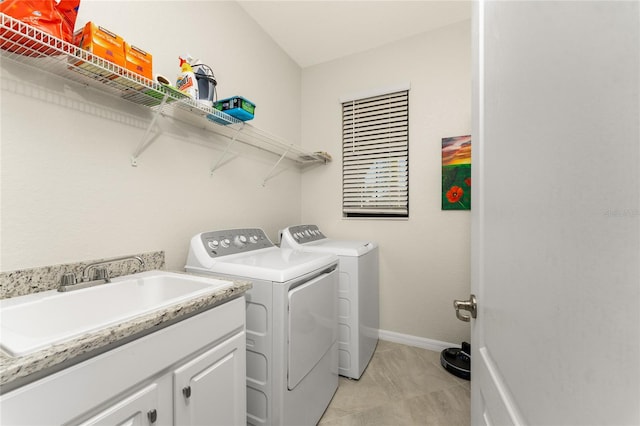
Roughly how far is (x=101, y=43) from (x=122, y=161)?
54 cm

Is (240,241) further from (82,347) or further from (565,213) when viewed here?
Answer: (565,213)

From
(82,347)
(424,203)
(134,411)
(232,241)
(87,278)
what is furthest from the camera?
(424,203)

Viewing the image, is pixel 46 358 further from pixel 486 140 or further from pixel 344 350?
pixel 344 350

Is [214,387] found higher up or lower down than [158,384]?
lower down

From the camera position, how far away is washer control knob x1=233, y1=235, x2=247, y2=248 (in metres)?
1.80

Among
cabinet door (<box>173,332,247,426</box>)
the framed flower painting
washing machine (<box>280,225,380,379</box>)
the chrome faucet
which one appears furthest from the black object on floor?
the chrome faucet

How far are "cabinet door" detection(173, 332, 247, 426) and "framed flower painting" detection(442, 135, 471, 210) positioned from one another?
2.04 m

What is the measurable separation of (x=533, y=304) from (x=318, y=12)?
2.61 meters

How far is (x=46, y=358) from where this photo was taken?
23.5 inches

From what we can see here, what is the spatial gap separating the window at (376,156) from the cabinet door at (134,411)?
2.30 meters

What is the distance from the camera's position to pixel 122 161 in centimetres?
139

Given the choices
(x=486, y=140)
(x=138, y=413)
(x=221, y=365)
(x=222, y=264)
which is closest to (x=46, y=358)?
(x=138, y=413)

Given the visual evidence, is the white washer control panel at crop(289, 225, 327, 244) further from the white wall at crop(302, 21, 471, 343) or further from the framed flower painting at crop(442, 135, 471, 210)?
the framed flower painting at crop(442, 135, 471, 210)

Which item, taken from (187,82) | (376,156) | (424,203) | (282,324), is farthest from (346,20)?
(282,324)
